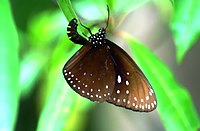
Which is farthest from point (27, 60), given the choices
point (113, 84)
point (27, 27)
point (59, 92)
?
point (113, 84)

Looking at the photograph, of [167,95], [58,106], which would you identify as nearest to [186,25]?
[167,95]

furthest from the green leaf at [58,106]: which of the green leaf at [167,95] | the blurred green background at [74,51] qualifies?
the green leaf at [167,95]

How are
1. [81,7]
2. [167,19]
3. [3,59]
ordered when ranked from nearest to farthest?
[3,59]
[81,7]
[167,19]

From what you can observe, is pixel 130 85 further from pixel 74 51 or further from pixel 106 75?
pixel 74 51

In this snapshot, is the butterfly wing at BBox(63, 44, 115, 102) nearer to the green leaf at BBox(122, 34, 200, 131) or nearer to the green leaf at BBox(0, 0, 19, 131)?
the green leaf at BBox(0, 0, 19, 131)

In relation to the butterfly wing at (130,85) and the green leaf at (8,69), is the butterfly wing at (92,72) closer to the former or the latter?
the butterfly wing at (130,85)

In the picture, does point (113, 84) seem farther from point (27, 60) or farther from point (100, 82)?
point (27, 60)
